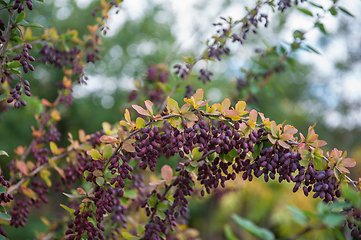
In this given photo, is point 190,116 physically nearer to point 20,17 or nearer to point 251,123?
point 251,123

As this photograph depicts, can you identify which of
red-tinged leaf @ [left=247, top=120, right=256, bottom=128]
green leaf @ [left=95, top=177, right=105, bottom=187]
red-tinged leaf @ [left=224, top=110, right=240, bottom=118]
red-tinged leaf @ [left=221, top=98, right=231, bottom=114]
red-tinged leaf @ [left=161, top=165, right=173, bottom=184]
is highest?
red-tinged leaf @ [left=221, top=98, right=231, bottom=114]

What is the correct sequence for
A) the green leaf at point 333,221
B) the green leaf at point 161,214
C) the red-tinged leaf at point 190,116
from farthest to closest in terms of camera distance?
1. the green leaf at point 161,214
2. the red-tinged leaf at point 190,116
3. the green leaf at point 333,221

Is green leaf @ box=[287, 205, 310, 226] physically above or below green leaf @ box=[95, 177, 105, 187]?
below

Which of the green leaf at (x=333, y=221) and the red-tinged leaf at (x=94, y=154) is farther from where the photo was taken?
the red-tinged leaf at (x=94, y=154)

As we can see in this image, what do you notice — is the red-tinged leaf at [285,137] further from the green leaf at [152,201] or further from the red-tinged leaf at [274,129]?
the green leaf at [152,201]

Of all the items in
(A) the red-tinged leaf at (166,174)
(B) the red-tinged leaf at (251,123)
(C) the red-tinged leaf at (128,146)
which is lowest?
(A) the red-tinged leaf at (166,174)

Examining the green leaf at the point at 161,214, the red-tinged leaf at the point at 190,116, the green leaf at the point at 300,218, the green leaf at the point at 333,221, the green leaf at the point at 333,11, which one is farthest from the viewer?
the green leaf at the point at 333,11

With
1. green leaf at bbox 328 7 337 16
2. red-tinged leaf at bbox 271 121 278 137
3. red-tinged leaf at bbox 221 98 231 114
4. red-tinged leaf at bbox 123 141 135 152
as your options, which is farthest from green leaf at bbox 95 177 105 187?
green leaf at bbox 328 7 337 16

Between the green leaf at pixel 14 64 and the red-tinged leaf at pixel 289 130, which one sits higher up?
the green leaf at pixel 14 64

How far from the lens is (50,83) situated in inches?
305

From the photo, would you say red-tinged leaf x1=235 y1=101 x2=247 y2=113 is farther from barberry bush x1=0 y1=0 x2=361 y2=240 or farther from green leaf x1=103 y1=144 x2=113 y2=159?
green leaf x1=103 y1=144 x2=113 y2=159

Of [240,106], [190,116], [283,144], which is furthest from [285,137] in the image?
[190,116]

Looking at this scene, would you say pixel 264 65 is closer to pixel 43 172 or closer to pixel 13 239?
pixel 43 172

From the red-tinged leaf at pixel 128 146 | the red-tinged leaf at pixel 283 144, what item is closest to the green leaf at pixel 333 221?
the red-tinged leaf at pixel 283 144
